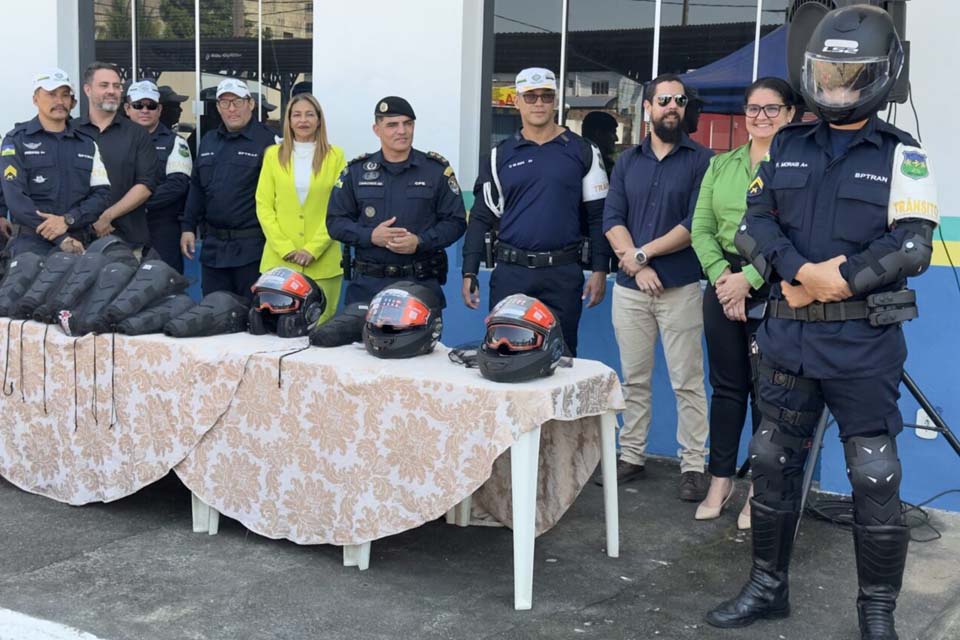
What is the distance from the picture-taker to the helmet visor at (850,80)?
3416mm

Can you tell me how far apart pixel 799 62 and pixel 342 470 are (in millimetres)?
2361

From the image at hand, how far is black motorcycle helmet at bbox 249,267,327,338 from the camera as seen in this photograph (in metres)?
4.61

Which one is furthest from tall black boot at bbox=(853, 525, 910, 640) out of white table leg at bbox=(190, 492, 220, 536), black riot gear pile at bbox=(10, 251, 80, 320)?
black riot gear pile at bbox=(10, 251, 80, 320)

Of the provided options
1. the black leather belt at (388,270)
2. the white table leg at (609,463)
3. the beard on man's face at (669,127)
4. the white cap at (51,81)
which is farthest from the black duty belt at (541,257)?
the white cap at (51,81)

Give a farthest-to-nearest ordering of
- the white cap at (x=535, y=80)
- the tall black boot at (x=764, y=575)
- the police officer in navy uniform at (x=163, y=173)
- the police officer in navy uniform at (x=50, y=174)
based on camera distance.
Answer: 1. the police officer in navy uniform at (x=163, y=173)
2. the police officer in navy uniform at (x=50, y=174)
3. the white cap at (x=535, y=80)
4. the tall black boot at (x=764, y=575)

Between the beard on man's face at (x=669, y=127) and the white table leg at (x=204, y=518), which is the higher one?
the beard on man's face at (x=669, y=127)

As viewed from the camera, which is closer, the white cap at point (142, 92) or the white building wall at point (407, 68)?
the white building wall at point (407, 68)

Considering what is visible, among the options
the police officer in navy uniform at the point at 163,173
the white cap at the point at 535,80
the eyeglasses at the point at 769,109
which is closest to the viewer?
the eyeglasses at the point at 769,109

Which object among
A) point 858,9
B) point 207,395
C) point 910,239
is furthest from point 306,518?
point 858,9

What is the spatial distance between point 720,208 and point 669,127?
1.74 ft

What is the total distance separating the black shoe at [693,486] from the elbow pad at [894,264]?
1905mm

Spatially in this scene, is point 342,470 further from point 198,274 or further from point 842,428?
point 198,274

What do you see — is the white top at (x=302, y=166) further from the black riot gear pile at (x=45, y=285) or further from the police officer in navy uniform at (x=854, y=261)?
the police officer in navy uniform at (x=854, y=261)

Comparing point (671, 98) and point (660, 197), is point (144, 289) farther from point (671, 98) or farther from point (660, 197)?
point (671, 98)
